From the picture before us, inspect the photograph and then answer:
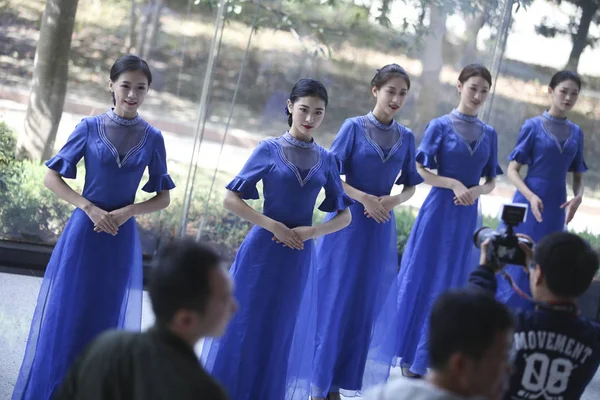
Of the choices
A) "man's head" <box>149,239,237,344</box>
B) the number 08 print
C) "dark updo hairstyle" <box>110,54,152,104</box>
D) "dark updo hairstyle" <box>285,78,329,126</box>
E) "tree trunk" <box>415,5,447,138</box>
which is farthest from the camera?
"tree trunk" <box>415,5,447,138</box>

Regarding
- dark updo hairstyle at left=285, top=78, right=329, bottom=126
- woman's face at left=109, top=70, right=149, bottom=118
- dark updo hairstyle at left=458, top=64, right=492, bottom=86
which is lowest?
woman's face at left=109, top=70, right=149, bottom=118

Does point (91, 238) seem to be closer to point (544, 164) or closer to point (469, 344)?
point (469, 344)

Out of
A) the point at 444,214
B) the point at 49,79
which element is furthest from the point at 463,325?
the point at 49,79

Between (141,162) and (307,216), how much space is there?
67 centimetres

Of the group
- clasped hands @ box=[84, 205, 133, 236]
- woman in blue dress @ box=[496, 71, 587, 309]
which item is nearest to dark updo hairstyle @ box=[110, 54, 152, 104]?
clasped hands @ box=[84, 205, 133, 236]

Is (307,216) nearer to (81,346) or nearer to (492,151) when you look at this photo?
(81,346)

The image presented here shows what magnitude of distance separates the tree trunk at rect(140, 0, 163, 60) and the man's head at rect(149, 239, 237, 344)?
3.89 m

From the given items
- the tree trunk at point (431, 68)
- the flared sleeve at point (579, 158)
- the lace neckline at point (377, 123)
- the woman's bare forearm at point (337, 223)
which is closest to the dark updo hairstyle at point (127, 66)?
the woman's bare forearm at point (337, 223)

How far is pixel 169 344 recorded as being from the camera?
70.3 inches

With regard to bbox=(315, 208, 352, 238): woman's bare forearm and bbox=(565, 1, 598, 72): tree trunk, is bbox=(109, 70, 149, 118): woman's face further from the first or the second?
bbox=(565, 1, 598, 72): tree trunk

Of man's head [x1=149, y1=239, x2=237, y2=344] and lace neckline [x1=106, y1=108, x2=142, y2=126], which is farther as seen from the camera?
lace neckline [x1=106, y1=108, x2=142, y2=126]

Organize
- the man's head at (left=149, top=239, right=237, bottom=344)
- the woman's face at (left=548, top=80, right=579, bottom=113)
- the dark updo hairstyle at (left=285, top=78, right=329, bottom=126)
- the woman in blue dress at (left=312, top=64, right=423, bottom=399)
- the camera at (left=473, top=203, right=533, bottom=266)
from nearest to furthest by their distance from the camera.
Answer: the man's head at (left=149, top=239, right=237, bottom=344), the camera at (left=473, top=203, right=533, bottom=266), the dark updo hairstyle at (left=285, top=78, right=329, bottom=126), the woman in blue dress at (left=312, top=64, right=423, bottom=399), the woman's face at (left=548, top=80, right=579, bottom=113)

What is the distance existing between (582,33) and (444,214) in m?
2.29

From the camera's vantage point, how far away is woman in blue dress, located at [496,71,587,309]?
16.1 feet
